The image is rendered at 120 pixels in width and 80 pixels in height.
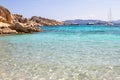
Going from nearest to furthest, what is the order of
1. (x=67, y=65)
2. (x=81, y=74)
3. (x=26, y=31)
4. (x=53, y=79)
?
(x=53, y=79) → (x=81, y=74) → (x=67, y=65) → (x=26, y=31)

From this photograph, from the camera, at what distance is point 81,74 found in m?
10.7

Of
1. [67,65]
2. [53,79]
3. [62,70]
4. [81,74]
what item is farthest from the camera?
[67,65]

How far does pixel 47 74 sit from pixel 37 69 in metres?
1.13

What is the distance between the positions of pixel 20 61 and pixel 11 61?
50cm

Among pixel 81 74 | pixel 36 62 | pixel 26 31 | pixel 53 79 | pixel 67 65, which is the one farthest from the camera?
pixel 26 31

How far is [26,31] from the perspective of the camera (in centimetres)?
4866

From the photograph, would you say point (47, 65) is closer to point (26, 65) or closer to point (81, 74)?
point (26, 65)

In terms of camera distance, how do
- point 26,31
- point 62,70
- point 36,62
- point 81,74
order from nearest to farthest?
point 81,74 < point 62,70 < point 36,62 < point 26,31

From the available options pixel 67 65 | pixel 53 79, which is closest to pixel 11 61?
pixel 67 65

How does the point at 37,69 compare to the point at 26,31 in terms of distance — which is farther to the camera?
the point at 26,31

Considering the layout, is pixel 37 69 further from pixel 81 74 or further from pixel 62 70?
pixel 81 74

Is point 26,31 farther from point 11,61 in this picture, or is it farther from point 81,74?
point 81,74

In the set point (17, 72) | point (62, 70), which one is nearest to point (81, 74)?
point (62, 70)

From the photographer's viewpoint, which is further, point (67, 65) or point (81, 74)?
point (67, 65)
